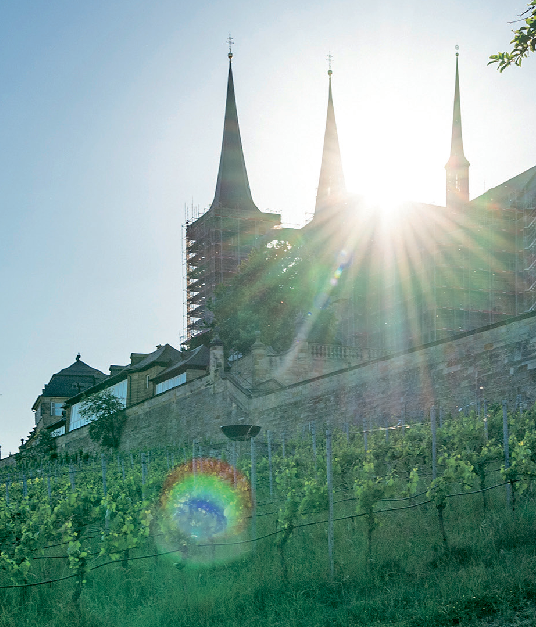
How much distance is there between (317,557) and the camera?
15.6 meters

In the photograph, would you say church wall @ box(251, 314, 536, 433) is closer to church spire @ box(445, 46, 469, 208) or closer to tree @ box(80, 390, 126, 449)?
tree @ box(80, 390, 126, 449)

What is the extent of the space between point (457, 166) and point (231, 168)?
1700 centimetres

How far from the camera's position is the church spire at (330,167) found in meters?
79.7

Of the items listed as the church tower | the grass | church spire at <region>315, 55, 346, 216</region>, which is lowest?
the grass

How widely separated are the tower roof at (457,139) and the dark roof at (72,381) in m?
32.0

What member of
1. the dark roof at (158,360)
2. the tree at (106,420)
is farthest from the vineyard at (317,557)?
the dark roof at (158,360)

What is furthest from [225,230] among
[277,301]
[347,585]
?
[347,585]

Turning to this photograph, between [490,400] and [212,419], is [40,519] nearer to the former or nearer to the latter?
[490,400]

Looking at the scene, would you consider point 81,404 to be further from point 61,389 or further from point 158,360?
point 61,389

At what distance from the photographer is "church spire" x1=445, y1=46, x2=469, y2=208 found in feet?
220

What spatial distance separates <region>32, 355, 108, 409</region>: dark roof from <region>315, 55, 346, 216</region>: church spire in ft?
73.8

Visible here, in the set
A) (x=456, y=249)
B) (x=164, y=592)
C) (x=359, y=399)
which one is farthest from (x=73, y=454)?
(x=164, y=592)

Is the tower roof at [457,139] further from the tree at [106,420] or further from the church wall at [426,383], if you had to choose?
the church wall at [426,383]

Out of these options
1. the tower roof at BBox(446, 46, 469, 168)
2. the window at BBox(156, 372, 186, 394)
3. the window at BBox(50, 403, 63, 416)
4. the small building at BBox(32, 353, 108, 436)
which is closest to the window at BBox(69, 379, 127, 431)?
the window at BBox(156, 372, 186, 394)
